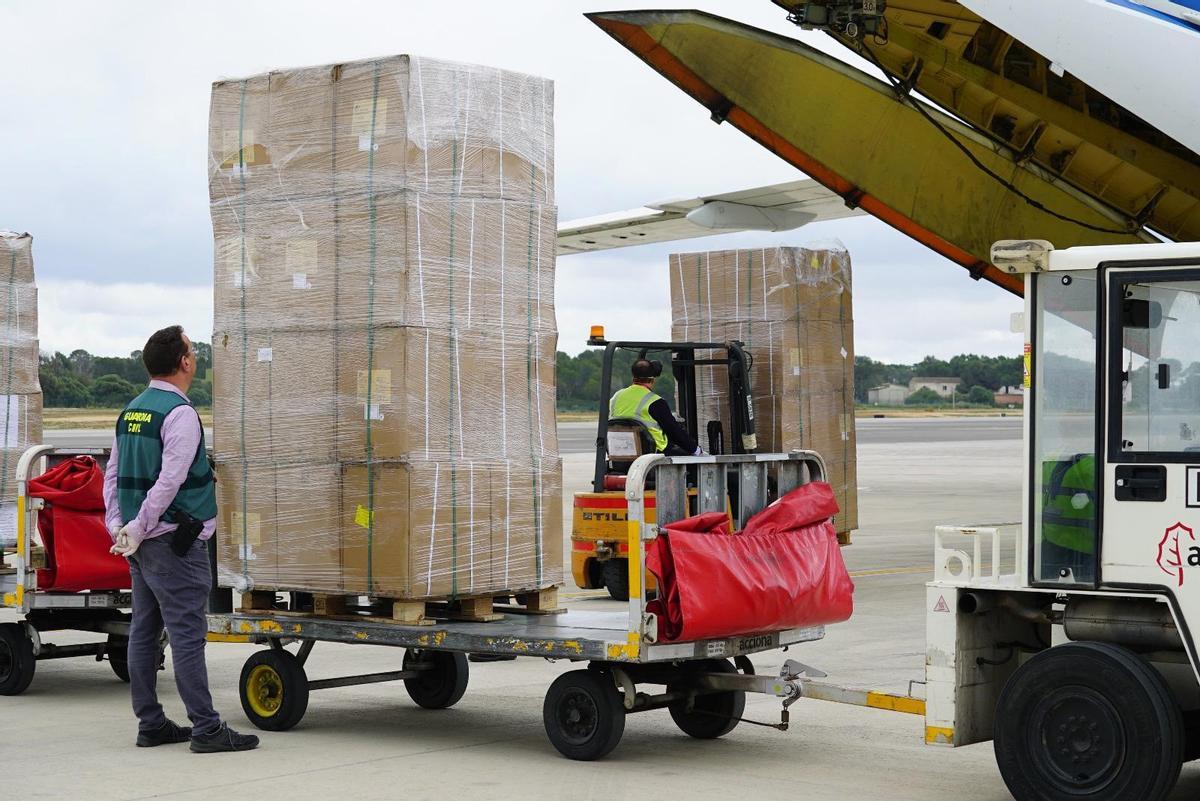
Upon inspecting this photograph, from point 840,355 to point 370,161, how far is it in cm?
853

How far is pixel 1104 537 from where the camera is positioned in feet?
18.9

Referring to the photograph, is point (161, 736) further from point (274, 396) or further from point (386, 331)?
point (386, 331)

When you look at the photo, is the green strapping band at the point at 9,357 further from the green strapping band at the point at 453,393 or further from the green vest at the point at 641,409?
the green vest at the point at 641,409

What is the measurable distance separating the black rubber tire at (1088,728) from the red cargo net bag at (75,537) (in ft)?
18.0

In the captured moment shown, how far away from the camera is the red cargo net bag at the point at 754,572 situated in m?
6.83

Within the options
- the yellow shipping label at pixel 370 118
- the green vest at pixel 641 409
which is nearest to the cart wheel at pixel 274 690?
the yellow shipping label at pixel 370 118

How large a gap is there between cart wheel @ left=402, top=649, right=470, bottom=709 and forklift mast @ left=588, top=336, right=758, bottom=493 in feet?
14.5

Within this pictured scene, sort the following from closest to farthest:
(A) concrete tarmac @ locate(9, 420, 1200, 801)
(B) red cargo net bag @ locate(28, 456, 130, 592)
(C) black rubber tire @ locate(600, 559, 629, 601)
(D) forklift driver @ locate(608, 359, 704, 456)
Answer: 1. (A) concrete tarmac @ locate(9, 420, 1200, 801)
2. (B) red cargo net bag @ locate(28, 456, 130, 592)
3. (D) forklift driver @ locate(608, 359, 704, 456)
4. (C) black rubber tire @ locate(600, 559, 629, 601)

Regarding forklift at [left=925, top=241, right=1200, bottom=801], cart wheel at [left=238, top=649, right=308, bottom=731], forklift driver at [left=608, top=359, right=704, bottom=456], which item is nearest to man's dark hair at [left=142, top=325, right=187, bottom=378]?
cart wheel at [left=238, top=649, right=308, bottom=731]

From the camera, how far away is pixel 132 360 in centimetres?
5409

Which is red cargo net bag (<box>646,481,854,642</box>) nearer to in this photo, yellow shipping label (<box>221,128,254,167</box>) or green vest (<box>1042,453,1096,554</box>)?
green vest (<box>1042,453,1096,554</box>)

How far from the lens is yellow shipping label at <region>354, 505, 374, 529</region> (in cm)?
758

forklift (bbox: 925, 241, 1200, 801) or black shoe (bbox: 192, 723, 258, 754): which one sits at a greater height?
forklift (bbox: 925, 241, 1200, 801)

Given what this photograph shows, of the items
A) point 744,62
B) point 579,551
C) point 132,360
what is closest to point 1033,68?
point 744,62
